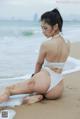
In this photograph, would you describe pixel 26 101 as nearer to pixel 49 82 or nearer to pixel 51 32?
pixel 49 82

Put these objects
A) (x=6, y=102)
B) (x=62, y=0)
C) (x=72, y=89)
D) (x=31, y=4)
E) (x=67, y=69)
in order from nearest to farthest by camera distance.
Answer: (x=6, y=102)
(x=72, y=89)
(x=67, y=69)
(x=62, y=0)
(x=31, y=4)

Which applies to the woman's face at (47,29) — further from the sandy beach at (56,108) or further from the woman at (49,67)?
the sandy beach at (56,108)

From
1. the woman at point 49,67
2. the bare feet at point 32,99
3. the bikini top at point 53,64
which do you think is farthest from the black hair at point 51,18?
the bare feet at point 32,99

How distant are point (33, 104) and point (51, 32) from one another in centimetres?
65

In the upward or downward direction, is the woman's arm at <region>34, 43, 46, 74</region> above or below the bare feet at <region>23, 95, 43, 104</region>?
above

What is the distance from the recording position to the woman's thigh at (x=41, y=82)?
9.79ft

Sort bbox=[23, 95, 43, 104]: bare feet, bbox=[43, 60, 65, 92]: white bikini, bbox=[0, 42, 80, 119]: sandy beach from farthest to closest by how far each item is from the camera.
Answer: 1. bbox=[43, 60, 65, 92]: white bikini
2. bbox=[23, 95, 43, 104]: bare feet
3. bbox=[0, 42, 80, 119]: sandy beach

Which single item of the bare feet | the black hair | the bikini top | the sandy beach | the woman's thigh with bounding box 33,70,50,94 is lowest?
the sandy beach

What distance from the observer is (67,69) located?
14.8 feet

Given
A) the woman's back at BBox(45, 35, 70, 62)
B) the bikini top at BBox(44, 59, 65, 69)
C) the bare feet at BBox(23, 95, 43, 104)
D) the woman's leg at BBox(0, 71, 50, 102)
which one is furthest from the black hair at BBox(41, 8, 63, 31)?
the bare feet at BBox(23, 95, 43, 104)

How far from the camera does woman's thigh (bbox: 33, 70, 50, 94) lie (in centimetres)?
298

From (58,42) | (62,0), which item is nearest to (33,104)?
(58,42)

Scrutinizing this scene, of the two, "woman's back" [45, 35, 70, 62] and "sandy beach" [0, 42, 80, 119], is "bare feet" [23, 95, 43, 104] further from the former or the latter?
"woman's back" [45, 35, 70, 62]

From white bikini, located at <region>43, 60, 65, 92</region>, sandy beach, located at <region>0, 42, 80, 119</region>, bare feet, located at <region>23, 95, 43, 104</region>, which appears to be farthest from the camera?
white bikini, located at <region>43, 60, 65, 92</region>
